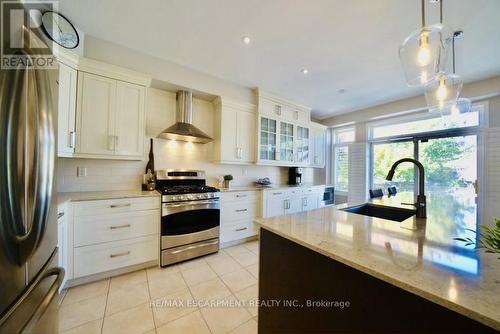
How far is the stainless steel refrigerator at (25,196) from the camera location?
592 mm

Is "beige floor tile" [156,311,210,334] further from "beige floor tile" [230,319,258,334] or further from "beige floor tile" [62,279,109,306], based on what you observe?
"beige floor tile" [62,279,109,306]

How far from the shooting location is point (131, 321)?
59.1 inches

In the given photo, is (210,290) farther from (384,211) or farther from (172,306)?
(384,211)

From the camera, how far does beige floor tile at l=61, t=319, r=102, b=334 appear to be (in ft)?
4.58

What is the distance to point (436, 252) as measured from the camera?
2.45 ft

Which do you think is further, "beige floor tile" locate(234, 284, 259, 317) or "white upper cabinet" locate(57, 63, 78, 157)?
"white upper cabinet" locate(57, 63, 78, 157)

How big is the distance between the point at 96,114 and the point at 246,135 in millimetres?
2068

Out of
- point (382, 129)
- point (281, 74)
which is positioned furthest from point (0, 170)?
point (382, 129)

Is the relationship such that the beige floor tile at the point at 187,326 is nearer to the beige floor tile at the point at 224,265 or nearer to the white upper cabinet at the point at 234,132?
the beige floor tile at the point at 224,265

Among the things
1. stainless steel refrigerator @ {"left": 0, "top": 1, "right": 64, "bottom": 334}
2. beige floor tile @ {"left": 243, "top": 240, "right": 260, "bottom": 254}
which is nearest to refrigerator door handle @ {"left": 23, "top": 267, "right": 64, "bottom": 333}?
stainless steel refrigerator @ {"left": 0, "top": 1, "right": 64, "bottom": 334}

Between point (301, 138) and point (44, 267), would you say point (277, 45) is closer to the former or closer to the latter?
point (301, 138)

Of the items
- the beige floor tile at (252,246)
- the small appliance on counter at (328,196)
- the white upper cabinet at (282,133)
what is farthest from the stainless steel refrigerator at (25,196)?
the small appliance on counter at (328,196)

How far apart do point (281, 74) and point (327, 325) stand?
2.97m

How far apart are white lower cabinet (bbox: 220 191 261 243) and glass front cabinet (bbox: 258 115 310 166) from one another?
753 mm
